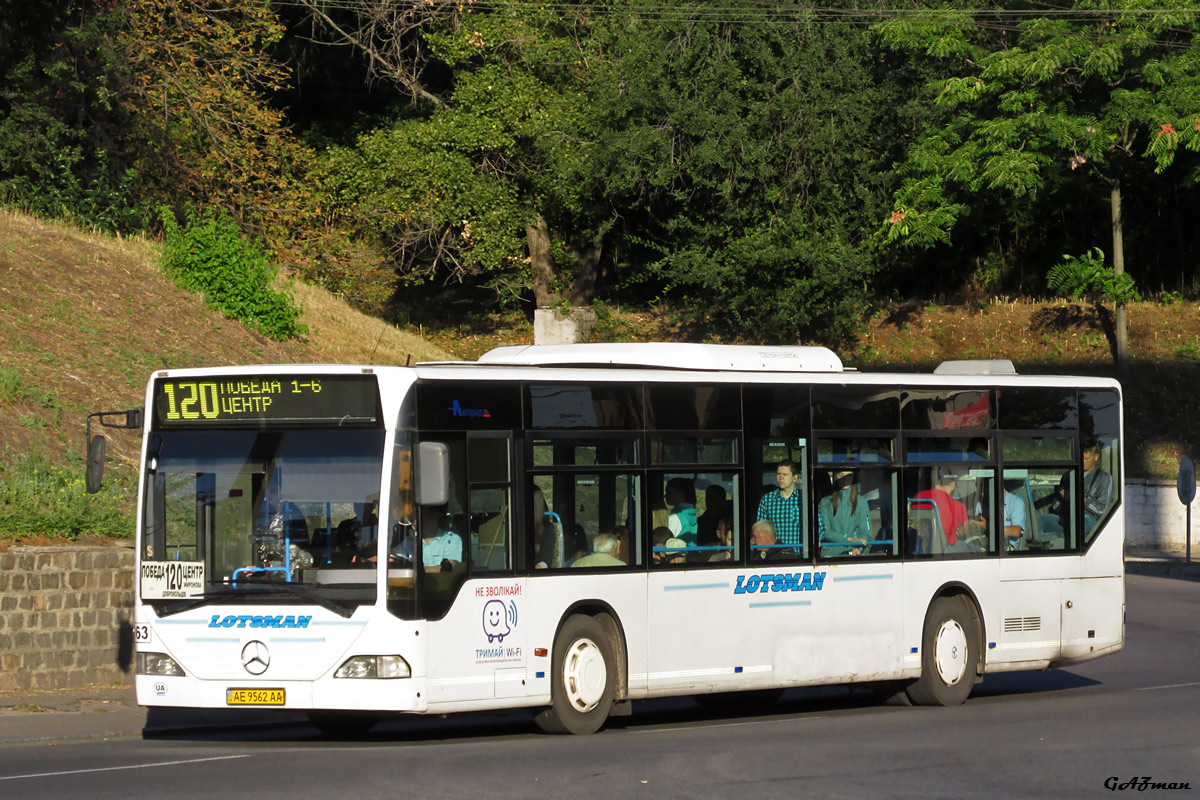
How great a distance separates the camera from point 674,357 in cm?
1327

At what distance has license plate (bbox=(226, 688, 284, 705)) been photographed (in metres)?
10.9

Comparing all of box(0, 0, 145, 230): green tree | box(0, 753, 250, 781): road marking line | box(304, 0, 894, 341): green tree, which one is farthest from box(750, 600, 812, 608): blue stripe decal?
box(304, 0, 894, 341): green tree

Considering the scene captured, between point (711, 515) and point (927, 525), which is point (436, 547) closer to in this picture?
point (711, 515)

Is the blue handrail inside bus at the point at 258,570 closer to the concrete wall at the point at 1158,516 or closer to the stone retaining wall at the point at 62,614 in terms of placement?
the stone retaining wall at the point at 62,614

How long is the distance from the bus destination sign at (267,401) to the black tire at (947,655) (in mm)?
6201

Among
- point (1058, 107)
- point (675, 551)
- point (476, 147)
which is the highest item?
point (476, 147)

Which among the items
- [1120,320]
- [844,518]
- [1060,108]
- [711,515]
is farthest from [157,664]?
[1120,320]

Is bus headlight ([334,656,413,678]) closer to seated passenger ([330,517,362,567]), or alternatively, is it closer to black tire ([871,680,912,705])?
seated passenger ([330,517,362,567])

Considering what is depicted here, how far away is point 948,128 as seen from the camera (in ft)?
131

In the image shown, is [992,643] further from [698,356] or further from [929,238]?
[929,238]

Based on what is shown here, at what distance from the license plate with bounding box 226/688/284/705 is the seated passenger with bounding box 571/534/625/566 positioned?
260 centimetres

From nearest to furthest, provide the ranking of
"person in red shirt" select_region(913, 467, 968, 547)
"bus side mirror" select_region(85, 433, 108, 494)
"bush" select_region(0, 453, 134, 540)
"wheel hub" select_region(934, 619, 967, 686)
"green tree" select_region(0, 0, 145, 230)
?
"bus side mirror" select_region(85, 433, 108, 494)
"wheel hub" select_region(934, 619, 967, 686)
"person in red shirt" select_region(913, 467, 968, 547)
"bush" select_region(0, 453, 134, 540)
"green tree" select_region(0, 0, 145, 230)

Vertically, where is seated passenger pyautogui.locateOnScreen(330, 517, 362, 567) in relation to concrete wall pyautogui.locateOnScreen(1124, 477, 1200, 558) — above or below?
above

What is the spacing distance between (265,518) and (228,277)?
19.5m
